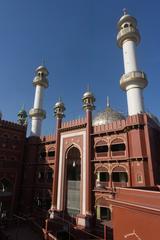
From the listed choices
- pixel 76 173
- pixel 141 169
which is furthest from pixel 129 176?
pixel 76 173

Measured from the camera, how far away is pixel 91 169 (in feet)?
69.6

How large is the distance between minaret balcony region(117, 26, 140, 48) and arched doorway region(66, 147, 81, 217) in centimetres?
1696

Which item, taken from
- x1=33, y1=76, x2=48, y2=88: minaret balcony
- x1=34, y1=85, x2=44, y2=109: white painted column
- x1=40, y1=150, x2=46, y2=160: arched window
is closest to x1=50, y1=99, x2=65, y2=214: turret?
x1=40, y1=150, x2=46, y2=160: arched window

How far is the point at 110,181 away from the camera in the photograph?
19891 mm

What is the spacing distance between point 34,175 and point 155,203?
2198 cm

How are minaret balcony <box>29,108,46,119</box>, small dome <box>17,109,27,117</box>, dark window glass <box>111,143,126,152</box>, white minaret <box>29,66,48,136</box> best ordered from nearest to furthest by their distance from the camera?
dark window glass <box>111,143,126,152</box> < white minaret <box>29,66,48,136</box> < minaret balcony <box>29,108,46,119</box> < small dome <box>17,109,27,117</box>

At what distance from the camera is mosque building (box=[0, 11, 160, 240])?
39.6ft

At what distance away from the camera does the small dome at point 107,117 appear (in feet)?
94.0

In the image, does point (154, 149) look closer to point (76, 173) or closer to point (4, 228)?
point (76, 173)

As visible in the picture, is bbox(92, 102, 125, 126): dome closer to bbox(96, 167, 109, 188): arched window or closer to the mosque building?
the mosque building

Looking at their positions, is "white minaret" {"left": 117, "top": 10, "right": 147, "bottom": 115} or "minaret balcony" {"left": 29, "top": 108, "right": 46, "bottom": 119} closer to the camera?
"white minaret" {"left": 117, "top": 10, "right": 147, "bottom": 115}

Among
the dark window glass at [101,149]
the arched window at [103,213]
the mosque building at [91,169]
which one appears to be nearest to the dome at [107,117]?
the mosque building at [91,169]

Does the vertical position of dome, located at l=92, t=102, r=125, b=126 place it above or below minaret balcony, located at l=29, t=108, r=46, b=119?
below

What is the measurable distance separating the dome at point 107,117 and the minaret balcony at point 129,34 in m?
11.0
